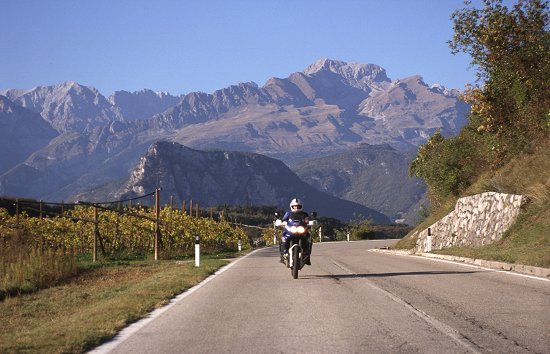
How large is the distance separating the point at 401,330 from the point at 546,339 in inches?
67.1

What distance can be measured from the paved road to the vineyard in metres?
5.79

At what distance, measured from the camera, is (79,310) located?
1318 cm

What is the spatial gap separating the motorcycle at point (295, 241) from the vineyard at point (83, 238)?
6.26m

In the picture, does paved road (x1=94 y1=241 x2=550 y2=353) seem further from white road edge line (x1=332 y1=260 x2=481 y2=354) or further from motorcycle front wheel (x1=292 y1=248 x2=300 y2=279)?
motorcycle front wheel (x1=292 y1=248 x2=300 y2=279)

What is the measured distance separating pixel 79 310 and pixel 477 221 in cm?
1846

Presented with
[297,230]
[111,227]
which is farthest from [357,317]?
[111,227]

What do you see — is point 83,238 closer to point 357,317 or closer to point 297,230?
point 297,230

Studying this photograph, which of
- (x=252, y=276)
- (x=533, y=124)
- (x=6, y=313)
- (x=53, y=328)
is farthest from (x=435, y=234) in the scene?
(x=53, y=328)

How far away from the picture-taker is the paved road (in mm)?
8531

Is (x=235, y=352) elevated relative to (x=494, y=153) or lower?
lower

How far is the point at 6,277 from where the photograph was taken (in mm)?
18516

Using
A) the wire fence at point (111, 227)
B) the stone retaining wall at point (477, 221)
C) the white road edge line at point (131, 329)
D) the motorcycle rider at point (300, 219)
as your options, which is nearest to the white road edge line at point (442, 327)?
the white road edge line at point (131, 329)

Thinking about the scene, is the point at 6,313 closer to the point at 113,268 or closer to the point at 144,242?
the point at 113,268

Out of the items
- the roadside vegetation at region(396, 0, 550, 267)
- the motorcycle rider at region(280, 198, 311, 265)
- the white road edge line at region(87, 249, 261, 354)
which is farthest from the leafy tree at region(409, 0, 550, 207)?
the white road edge line at region(87, 249, 261, 354)
